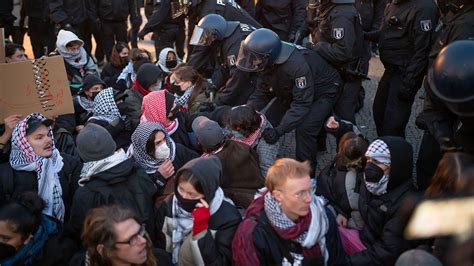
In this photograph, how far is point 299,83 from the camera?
5105 mm

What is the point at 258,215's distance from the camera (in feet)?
10.5

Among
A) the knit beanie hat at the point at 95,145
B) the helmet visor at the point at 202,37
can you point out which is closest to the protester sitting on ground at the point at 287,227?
the knit beanie hat at the point at 95,145

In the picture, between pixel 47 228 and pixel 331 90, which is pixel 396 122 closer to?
pixel 331 90

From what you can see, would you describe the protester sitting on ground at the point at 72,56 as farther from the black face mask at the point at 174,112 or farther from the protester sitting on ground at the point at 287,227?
the protester sitting on ground at the point at 287,227

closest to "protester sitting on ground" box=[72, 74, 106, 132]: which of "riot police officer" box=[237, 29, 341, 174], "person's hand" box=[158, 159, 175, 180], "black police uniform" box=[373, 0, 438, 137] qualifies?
"riot police officer" box=[237, 29, 341, 174]

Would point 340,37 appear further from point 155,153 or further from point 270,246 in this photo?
point 270,246

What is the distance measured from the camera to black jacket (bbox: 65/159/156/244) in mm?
3516

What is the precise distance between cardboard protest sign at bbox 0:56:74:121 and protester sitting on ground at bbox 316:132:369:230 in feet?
6.72

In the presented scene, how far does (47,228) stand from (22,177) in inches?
21.0

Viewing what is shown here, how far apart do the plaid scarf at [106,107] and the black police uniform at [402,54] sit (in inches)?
103

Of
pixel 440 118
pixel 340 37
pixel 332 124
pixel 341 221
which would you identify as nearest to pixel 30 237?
pixel 341 221

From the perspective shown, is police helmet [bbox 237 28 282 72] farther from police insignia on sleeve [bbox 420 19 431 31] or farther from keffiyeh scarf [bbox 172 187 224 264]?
keffiyeh scarf [bbox 172 187 224 264]

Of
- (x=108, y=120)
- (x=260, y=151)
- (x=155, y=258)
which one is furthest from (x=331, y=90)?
(x=155, y=258)

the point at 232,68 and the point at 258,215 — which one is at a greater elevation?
the point at 258,215
